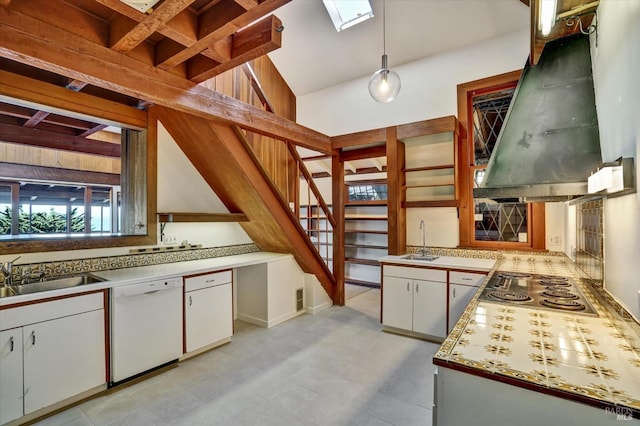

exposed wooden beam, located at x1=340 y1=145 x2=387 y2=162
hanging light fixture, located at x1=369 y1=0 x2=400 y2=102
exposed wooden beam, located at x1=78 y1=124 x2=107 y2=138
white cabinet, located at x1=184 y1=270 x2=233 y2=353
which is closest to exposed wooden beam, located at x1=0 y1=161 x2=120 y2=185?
exposed wooden beam, located at x1=78 y1=124 x2=107 y2=138

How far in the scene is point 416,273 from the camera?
348 centimetres

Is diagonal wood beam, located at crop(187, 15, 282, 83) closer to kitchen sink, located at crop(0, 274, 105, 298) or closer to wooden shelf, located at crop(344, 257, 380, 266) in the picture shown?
kitchen sink, located at crop(0, 274, 105, 298)

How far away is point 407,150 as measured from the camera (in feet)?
14.0

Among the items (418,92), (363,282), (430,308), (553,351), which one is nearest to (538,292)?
(553,351)

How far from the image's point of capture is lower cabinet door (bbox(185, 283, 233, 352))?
298 cm

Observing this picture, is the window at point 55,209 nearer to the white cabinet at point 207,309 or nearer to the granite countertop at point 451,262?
the white cabinet at point 207,309

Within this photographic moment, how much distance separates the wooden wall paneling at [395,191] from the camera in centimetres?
404

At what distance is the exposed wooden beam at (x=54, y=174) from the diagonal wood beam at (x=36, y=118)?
37.1 inches

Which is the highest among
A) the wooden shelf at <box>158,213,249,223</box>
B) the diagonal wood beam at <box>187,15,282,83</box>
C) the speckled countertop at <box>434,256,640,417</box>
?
the diagonal wood beam at <box>187,15,282,83</box>

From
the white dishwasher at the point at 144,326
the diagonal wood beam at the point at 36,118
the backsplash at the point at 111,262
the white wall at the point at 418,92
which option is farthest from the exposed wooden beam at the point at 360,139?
the diagonal wood beam at the point at 36,118

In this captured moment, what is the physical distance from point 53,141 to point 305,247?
3.36 m

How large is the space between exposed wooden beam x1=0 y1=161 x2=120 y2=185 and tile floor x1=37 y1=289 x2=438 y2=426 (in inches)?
127

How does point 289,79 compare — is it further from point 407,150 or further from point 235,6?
point 235,6

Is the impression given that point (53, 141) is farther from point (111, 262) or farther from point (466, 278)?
point (466, 278)
